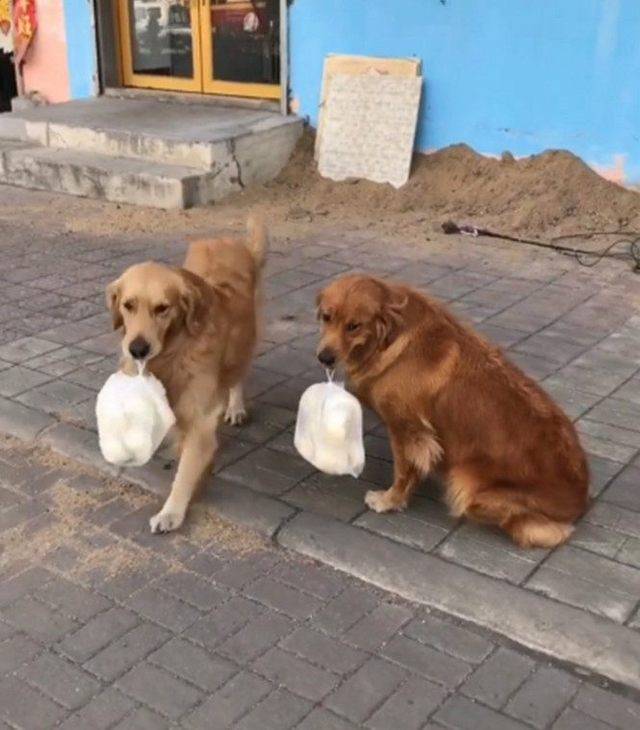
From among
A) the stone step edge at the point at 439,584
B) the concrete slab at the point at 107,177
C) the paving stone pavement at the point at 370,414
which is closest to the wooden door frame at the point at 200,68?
the concrete slab at the point at 107,177

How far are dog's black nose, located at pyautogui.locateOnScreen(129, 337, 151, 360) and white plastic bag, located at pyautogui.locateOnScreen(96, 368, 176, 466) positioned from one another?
0.48 ft

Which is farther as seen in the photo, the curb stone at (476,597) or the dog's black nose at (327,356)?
the dog's black nose at (327,356)

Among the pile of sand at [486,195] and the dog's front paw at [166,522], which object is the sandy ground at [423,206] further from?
the dog's front paw at [166,522]

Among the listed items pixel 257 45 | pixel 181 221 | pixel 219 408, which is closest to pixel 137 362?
pixel 219 408

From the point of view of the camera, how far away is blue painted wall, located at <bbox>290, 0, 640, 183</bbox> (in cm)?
816

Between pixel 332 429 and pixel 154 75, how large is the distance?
9189 mm

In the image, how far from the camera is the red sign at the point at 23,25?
39.7ft

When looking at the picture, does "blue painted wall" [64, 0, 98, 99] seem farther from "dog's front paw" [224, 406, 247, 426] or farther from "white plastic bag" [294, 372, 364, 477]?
"white plastic bag" [294, 372, 364, 477]

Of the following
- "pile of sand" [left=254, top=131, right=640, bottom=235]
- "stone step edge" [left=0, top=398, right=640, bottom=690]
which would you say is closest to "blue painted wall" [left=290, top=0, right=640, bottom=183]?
"pile of sand" [left=254, top=131, right=640, bottom=235]

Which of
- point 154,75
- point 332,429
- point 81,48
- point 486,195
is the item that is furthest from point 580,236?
point 81,48

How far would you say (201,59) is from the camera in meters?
11.1

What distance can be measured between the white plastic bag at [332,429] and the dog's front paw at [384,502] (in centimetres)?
19

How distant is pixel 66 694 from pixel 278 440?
6.16 feet

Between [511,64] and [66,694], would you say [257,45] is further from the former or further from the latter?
[66,694]
